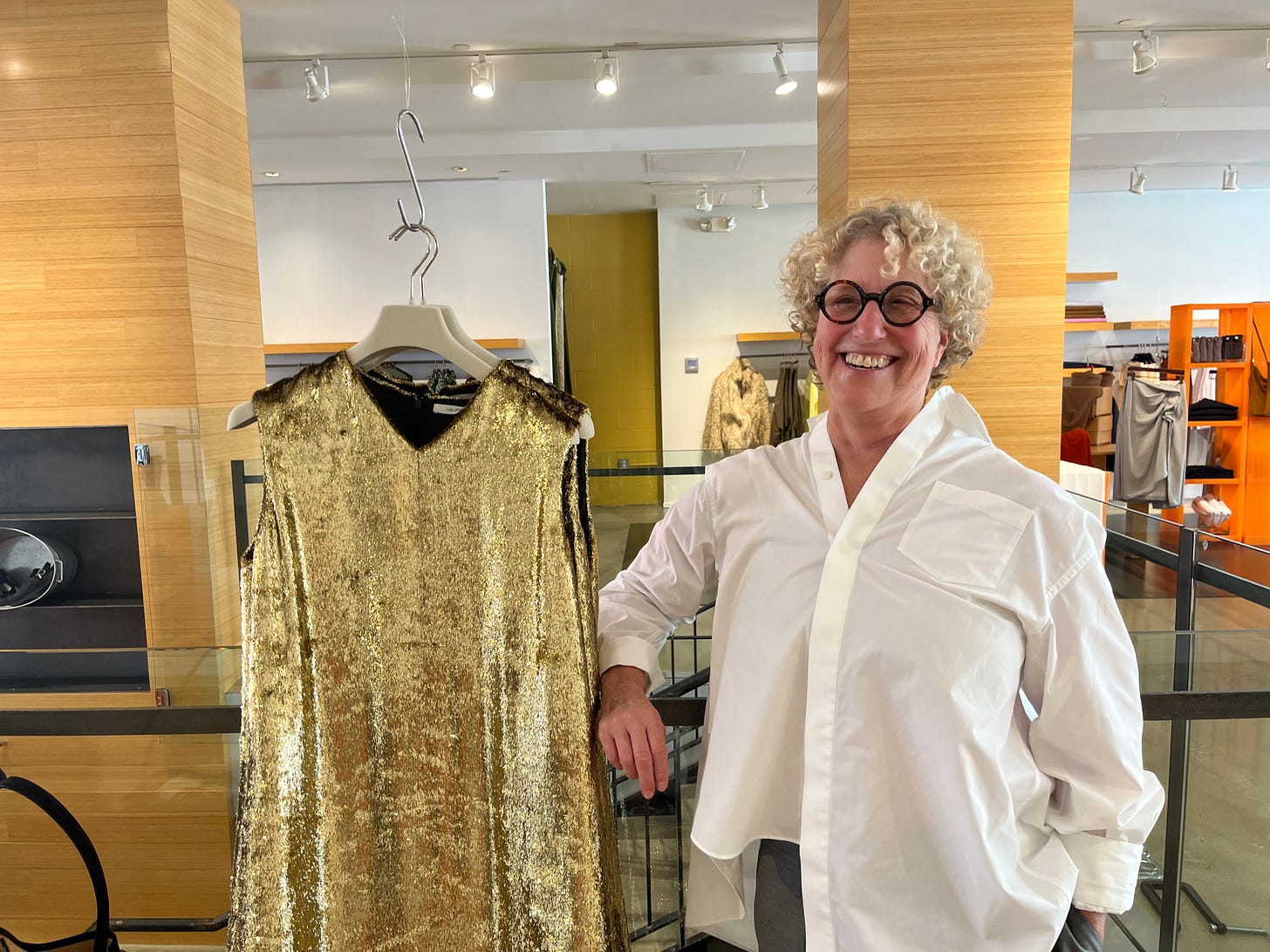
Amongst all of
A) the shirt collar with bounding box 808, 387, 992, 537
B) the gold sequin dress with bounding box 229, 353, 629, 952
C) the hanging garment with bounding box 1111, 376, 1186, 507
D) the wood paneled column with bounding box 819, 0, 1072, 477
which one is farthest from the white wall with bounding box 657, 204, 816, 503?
the gold sequin dress with bounding box 229, 353, 629, 952

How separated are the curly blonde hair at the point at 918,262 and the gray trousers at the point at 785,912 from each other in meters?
0.65

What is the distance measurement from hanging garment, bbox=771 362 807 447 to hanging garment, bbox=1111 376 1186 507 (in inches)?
88.1

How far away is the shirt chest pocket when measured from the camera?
3.06 ft

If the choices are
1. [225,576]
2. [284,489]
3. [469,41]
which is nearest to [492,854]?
[284,489]

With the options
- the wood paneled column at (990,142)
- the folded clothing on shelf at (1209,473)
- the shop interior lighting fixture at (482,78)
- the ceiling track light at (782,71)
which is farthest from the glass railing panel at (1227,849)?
the folded clothing on shelf at (1209,473)

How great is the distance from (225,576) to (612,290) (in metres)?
5.66

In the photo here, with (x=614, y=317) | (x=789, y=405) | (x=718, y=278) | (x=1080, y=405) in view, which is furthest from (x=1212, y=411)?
(x=614, y=317)

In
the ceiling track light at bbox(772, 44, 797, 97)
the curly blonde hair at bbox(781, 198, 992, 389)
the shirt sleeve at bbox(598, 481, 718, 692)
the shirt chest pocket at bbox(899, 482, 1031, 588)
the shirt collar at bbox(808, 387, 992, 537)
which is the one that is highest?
the ceiling track light at bbox(772, 44, 797, 97)

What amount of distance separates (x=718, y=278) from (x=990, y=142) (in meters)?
4.94

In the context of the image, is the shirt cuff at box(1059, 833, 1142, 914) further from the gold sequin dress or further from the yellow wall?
the yellow wall

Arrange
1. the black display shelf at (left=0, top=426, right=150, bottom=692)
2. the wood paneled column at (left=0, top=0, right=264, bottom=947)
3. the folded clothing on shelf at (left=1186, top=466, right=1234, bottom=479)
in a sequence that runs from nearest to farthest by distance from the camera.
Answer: the wood paneled column at (left=0, top=0, right=264, bottom=947) < the black display shelf at (left=0, top=426, right=150, bottom=692) < the folded clothing on shelf at (left=1186, top=466, right=1234, bottom=479)

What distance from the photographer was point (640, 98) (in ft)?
15.3

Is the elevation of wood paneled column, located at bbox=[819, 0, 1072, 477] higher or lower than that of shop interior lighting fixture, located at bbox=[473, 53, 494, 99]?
lower

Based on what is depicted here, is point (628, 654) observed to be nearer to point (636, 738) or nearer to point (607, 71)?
point (636, 738)
